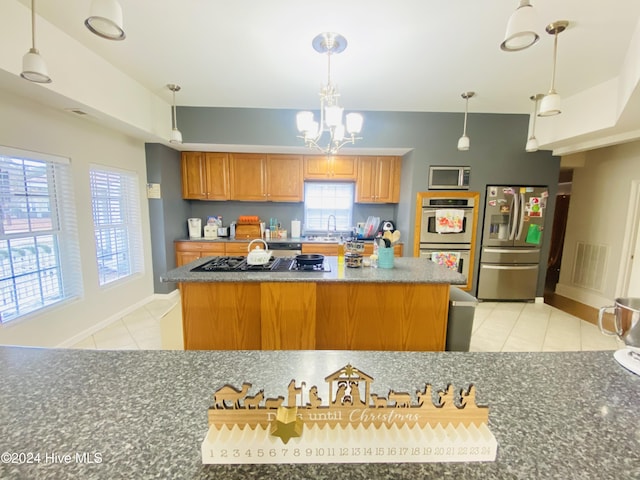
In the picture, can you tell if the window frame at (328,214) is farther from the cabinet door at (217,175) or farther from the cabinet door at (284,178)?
the cabinet door at (217,175)

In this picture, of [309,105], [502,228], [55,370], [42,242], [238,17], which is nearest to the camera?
[55,370]

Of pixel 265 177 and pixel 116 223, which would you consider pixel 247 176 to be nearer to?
pixel 265 177

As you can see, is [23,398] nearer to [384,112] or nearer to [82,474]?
[82,474]

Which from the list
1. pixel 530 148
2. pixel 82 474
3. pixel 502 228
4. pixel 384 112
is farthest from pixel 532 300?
pixel 82 474

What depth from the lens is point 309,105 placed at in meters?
3.69

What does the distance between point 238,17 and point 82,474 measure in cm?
265

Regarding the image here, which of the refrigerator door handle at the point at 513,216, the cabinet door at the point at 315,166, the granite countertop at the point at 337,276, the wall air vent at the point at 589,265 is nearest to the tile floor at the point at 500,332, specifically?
the granite countertop at the point at 337,276

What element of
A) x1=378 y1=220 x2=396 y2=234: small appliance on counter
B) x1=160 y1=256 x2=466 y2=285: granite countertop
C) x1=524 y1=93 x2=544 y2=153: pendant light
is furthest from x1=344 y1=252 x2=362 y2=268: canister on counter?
x1=524 y1=93 x2=544 y2=153: pendant light

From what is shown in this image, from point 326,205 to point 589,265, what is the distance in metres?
4.42

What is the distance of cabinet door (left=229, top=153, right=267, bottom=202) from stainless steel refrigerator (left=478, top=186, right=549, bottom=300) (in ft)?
11.4

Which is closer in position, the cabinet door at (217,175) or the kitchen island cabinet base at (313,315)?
A: the kitchen island cabinet base at (313,315)

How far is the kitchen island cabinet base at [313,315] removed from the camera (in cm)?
212

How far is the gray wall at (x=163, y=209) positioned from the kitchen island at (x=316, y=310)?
84.4 inches

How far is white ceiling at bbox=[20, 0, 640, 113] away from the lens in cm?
193
